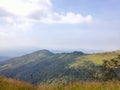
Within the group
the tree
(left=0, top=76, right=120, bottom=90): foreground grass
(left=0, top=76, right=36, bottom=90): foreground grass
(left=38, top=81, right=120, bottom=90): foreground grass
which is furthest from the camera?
the tree

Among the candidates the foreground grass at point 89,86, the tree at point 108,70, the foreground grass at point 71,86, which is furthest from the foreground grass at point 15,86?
the tree at point 108,70

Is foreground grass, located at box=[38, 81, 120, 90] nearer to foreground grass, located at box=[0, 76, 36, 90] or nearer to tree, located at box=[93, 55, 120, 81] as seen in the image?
→ foreground grass, located at box=[0, 76, 36, 90]

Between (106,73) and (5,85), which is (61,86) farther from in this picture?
(106,73)

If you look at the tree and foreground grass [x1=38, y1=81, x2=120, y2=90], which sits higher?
the tree

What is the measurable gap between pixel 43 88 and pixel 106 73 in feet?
17.7

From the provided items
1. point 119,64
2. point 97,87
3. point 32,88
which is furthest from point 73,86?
point 119,64

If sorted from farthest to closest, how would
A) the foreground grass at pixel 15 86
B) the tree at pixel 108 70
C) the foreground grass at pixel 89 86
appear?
the tree at pixel 108 70, the foreground grass at pixel 15 86, the foreground grass at pixel 89 86

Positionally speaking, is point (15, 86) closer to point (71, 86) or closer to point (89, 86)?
point (71, 86)

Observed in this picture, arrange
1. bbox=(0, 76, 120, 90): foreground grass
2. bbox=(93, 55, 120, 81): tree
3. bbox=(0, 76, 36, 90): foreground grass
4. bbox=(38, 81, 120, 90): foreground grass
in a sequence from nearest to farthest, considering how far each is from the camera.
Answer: bbox=(38, 81, 120, 90): foreground grass < bbox=(0, 76, 120, 90): foreground grass < bbox=(0, 76, 36, 90): foreground grass < bbox=(93, 55, 120, 81): tree

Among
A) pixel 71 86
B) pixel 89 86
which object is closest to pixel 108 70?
pixel 71 86

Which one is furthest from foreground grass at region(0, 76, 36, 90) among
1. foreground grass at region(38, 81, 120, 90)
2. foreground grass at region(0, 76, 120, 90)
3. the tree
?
the tree

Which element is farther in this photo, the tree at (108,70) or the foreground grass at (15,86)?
the tree at (108,70)

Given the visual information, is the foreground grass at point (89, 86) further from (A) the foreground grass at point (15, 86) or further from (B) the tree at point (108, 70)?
(B) the tree at point (108, 70)

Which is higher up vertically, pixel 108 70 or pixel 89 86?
pixel 108 70
